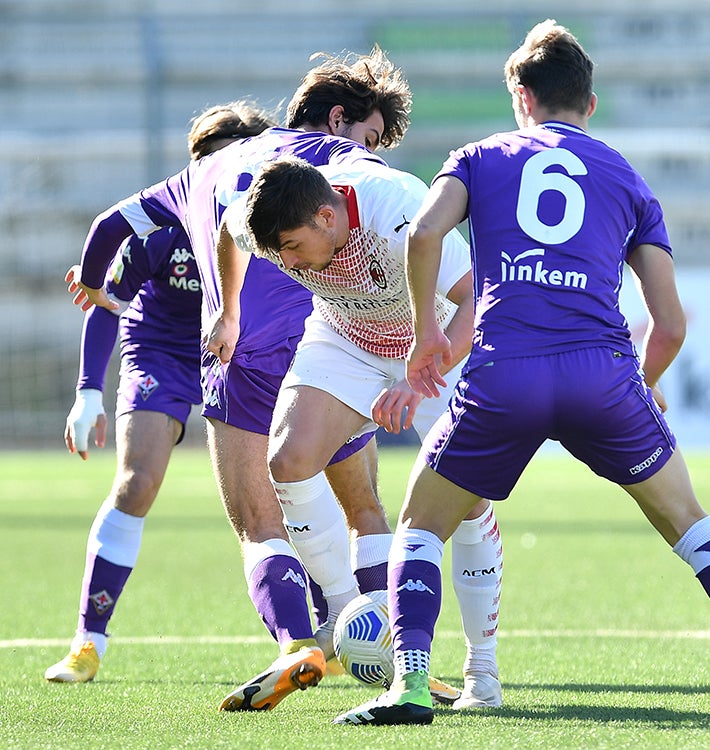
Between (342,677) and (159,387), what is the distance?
137 centimetres

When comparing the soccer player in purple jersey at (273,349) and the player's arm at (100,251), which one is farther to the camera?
the player's arm at (100,251)

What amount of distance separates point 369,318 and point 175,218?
1.00 meters

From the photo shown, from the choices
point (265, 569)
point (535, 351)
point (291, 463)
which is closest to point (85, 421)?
point (265, 569)

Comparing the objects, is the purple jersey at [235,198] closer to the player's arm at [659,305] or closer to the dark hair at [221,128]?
the dark hair at [221,128]

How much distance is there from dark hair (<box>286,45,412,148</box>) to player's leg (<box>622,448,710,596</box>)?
1712 millimetres

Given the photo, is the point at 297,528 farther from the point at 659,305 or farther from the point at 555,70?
the point at 555,70

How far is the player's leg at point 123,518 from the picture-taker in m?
5.34

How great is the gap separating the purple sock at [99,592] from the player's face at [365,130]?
6.30ft

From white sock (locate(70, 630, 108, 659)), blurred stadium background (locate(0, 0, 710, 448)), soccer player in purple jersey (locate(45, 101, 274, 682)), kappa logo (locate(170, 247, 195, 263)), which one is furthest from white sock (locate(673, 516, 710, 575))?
blurred stadium background (locate(0, 0, 710, 448))

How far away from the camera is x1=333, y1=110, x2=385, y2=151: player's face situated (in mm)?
4754

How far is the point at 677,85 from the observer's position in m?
33.7

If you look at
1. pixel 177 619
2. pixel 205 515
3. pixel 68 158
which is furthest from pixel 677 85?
pixel 177 619

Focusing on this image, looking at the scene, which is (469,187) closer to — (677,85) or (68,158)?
(68,158)

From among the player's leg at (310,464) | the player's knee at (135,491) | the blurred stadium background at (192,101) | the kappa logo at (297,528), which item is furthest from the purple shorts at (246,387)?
the blurred stadium background at (192,101)
